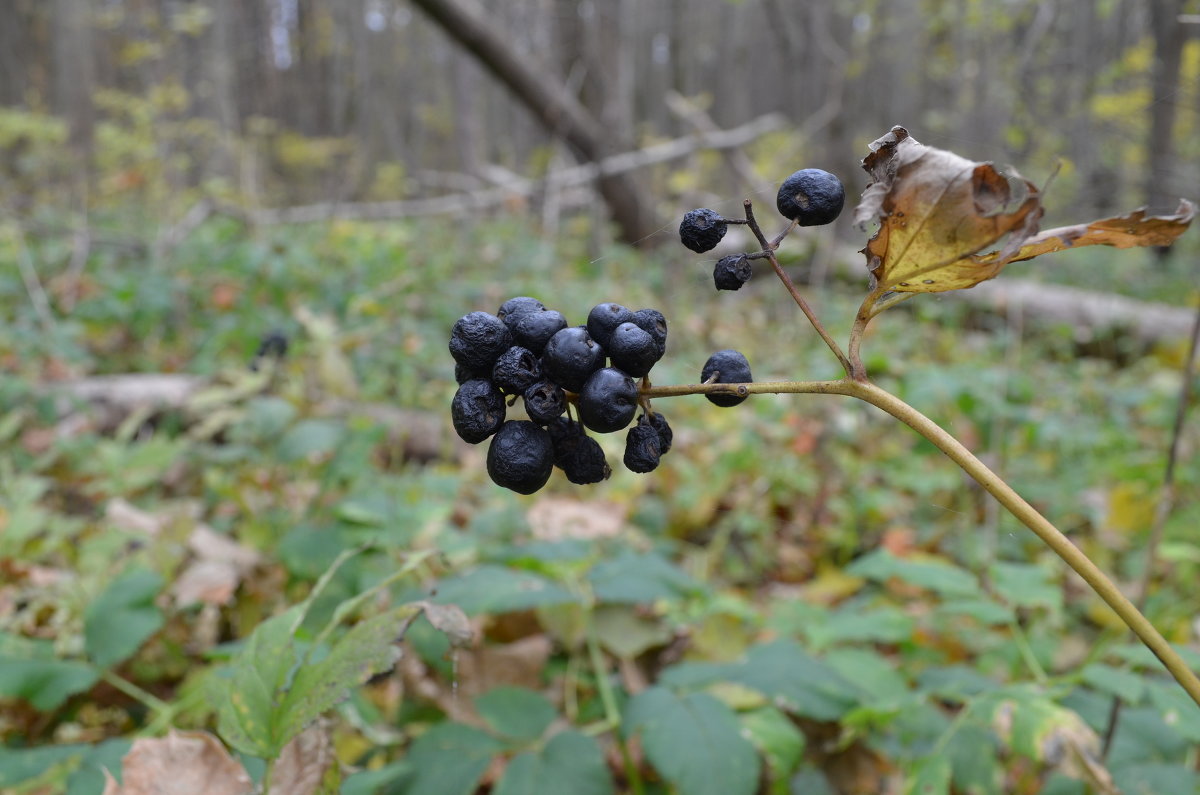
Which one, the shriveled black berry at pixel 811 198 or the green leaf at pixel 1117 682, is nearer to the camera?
the shriveled black berry at pixel 811 198

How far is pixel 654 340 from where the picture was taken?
851 mm

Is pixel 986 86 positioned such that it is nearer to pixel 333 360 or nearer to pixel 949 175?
pixel 333 360

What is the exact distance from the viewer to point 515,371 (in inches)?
33.0

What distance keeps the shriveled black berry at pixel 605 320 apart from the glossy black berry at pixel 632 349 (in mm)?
17

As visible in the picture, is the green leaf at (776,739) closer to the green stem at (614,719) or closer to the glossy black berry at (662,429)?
the green stem at (614,719)

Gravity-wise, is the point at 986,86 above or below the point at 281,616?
above

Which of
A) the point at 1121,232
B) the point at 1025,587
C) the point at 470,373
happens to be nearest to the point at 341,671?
the point at 470,373

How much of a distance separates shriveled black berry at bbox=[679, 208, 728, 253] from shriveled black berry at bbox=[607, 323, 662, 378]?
0.41 feet

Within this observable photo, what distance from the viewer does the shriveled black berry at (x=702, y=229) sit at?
0.86 meters

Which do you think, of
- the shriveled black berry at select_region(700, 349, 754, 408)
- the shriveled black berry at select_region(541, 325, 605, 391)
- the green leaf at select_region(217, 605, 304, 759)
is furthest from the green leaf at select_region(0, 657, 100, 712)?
the shriveled black berry at select_region(700, 349, 754, 408)

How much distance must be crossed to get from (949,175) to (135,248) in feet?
25.9

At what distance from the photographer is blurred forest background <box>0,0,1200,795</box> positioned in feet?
4.57

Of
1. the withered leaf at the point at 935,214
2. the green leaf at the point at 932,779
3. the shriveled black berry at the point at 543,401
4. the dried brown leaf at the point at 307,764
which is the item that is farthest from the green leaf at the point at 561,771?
the withered leaf at the point at 935,214

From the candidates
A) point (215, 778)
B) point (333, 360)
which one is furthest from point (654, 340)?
point (333, 360)
